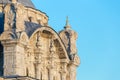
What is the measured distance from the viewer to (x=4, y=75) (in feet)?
129

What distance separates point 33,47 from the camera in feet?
A: 140

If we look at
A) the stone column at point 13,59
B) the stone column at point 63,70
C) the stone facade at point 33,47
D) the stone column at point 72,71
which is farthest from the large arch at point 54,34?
the stone column at point 13,59

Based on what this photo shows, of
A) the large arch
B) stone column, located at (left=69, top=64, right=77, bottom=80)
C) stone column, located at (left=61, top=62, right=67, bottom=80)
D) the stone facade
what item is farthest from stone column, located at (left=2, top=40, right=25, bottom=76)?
stone column, located at (left=69, top=64, right=77, bottom=80)

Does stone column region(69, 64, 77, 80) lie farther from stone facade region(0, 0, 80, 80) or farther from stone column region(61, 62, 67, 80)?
stone column region(61, 62, 67, 80)

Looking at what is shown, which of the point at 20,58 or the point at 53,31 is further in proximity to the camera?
the point at 53,31

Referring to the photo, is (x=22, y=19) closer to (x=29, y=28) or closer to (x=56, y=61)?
(x=29, y=28)

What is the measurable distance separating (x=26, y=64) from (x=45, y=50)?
2.85 metres

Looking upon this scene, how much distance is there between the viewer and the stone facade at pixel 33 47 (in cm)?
3962

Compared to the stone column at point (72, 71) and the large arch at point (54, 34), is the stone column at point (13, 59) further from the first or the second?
the stone column at point (72, 71)

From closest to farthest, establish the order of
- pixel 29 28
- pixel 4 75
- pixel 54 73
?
1. pixel 4 75
2. pixel 29 28
3. pixel 54 73

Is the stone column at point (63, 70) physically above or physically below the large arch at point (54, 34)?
below

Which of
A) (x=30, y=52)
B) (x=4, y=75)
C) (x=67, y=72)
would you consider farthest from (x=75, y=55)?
(x=4, y=75)

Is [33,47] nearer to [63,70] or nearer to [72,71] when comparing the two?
[63,70]

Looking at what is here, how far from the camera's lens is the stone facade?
39.6 meters
